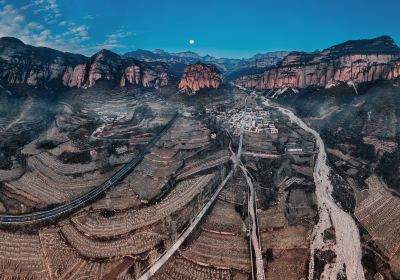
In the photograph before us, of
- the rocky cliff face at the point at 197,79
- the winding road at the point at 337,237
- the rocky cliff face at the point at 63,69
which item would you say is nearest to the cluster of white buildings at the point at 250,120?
the rocky cliff face at the point at 197,79

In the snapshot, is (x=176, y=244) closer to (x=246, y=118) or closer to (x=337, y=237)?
(x=337, y=237)

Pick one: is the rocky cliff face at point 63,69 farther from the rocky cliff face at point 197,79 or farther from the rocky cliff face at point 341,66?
the rocky cliff face at point 341,66

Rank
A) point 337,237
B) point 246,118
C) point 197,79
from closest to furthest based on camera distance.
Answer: point 337,237, point 246,118, point 197,79

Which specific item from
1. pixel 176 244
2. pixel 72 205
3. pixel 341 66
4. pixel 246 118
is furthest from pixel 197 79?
pixel 176 244

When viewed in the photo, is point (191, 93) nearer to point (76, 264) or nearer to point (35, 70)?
point (35, 70)

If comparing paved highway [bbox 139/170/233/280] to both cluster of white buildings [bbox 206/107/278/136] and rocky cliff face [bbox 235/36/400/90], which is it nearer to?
cluster of white buildings [bbox 206/107/278/136]

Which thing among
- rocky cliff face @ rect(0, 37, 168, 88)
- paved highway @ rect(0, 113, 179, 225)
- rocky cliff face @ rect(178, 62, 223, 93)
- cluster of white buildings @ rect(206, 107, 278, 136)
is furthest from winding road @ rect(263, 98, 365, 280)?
rocky cliff face @ rect(0, 37, 168, 88)
